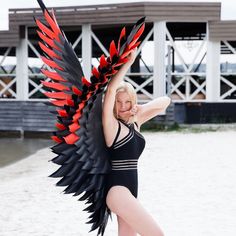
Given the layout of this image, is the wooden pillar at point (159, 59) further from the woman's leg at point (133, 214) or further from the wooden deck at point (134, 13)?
the woman's leg at point (133, 214)

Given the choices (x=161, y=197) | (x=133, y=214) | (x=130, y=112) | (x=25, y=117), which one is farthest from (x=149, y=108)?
(x=25, y=117)

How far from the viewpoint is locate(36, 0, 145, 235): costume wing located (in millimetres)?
2443

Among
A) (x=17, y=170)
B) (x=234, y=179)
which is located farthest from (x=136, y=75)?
(x=234, y=179)

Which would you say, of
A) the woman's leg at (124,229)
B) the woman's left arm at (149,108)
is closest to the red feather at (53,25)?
the woman's left arm at (149,108)

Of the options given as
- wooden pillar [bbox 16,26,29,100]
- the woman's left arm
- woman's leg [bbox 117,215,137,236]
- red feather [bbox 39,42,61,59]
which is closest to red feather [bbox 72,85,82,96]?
red feather [bbox 39,42,61,59]

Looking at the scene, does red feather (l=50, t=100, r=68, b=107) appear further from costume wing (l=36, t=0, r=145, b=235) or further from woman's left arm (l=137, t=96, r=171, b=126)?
woman's left arm (l=137, t=96, r=171, b=126)

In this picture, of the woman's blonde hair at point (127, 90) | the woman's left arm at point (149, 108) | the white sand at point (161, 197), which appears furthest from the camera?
the white sand at point (161, 197)

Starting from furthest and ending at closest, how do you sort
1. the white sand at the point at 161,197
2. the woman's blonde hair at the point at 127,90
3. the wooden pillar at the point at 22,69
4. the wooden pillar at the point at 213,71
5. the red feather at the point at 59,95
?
the wooden pillar at the point at 22,69 → the wooden pillar at the point at 213,71 → the white sand at the point at 161,197 → the woman's blonde hair at the point at 127,90 → the red feather at the point at 59,95

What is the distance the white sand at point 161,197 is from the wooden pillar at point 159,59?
5.45 metres

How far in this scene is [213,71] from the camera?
1780 centimetres

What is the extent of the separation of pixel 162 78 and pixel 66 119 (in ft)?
50.6

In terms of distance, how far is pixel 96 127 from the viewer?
8.29 feet

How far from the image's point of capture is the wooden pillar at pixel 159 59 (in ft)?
57.8

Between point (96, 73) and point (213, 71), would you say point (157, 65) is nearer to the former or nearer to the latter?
point (213, 71)
